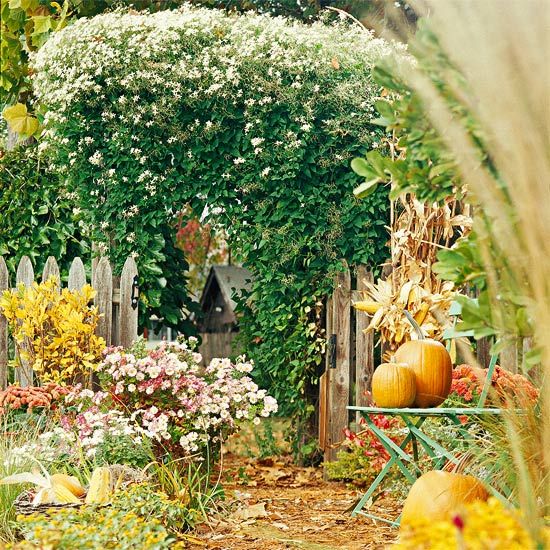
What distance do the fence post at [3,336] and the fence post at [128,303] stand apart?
933 millimetres

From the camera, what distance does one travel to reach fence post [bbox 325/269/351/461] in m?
5.57

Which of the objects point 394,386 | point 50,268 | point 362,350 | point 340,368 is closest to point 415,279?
point 362,350

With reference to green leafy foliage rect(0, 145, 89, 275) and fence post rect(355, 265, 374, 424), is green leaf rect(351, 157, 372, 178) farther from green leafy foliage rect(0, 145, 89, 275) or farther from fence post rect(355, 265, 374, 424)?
green leafy foliage rect(0, 145, 89, 275)

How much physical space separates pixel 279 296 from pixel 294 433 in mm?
1040

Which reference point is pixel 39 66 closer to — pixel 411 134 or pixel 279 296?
pixel 279 296

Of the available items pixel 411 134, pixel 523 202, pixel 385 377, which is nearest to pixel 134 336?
pixel 385 377

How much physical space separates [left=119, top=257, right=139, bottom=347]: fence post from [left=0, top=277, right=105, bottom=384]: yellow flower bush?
239mm

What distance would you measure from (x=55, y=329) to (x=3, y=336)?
75 cm

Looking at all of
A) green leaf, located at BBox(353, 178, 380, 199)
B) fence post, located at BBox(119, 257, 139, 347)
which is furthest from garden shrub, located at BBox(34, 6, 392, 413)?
green leaf, located at BBox(353, 178, 380, 199)

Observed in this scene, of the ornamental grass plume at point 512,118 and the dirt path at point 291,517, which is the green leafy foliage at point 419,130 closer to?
the ornamental grass plume at point 512,118

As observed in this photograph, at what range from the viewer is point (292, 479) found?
5.54 meters

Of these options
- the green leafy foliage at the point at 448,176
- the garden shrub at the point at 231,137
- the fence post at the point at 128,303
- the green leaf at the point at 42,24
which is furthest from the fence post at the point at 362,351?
the green leafy foliage at the point at 448,176

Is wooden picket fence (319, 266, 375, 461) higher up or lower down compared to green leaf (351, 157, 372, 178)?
lower down

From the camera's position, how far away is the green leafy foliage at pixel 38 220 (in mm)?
5926
